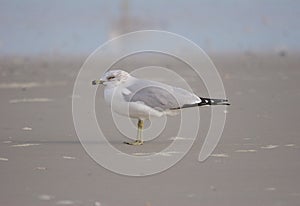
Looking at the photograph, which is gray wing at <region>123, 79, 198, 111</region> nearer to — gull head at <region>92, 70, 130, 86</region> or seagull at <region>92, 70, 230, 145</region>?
seagull at <region>92, 70, 230, 145</region>

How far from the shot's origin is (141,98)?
7.10 meters

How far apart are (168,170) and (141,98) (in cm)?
123

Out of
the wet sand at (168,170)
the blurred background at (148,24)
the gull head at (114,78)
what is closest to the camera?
the wet sand at (168,170)

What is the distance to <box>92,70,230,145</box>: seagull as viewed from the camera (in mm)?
7090

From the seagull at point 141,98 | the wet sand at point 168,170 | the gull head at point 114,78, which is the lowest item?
the wet sand at point 168,170

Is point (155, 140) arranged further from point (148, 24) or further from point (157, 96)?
point (148, 24)

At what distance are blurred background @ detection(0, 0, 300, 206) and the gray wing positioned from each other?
383 mm

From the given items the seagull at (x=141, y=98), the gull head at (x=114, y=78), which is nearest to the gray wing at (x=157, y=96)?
the seagull at (x=141, y=98)

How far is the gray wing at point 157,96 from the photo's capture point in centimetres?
711

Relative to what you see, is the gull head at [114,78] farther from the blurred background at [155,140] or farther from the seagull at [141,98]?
the blurred background at [155,140]

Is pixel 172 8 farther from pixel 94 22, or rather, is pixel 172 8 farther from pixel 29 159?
pixel 29 159

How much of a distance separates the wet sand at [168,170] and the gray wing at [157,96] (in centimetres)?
38

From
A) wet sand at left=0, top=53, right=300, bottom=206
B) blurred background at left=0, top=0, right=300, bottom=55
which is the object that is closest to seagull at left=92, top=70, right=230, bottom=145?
wet sand at left=0, top=53, right=300, bottom=206

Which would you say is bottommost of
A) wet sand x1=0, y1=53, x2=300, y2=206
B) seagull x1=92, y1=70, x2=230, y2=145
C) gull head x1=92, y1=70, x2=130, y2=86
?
wet sand x1=0, y1=53, x2=300, y2=206
